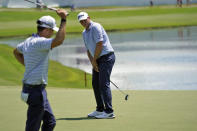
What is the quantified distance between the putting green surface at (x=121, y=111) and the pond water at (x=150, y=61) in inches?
196

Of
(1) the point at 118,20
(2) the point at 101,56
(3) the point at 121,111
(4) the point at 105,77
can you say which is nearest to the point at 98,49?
(2) the point at 101,56

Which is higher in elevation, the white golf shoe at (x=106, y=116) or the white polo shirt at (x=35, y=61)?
the white polo shirt at (x=35, y=61)

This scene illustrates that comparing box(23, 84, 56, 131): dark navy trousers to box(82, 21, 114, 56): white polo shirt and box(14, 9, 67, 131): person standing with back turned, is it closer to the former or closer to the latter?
box(14, 9, 67, 131): person standing with back turned

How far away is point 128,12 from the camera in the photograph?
6962cm

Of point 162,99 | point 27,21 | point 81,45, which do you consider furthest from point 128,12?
point 162,99

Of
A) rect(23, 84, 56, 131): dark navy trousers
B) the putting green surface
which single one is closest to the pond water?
the putting green surface

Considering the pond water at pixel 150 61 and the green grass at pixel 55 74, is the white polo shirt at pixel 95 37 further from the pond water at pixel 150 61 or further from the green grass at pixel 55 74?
the green grass at pixel 55 74

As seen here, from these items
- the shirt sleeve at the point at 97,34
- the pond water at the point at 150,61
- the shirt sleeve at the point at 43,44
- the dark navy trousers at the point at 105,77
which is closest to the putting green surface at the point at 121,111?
the dark navy trousers at the point at 105,77

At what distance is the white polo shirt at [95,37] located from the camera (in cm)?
989

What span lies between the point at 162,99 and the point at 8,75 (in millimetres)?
9302

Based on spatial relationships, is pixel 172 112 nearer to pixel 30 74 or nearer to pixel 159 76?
pixel 30 74

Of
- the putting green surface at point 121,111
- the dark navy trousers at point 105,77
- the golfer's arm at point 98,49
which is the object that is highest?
the golfer's arm at point 98,49

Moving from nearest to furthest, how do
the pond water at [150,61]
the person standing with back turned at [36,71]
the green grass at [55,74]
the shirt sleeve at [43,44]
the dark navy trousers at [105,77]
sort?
the shirt sleeve at [43,44]
the person standing with back turned at [36,71]
the dark navy trousers at [105,77]
the pond water at [150,61]
the green grass at [55,74]

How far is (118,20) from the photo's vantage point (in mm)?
59812
